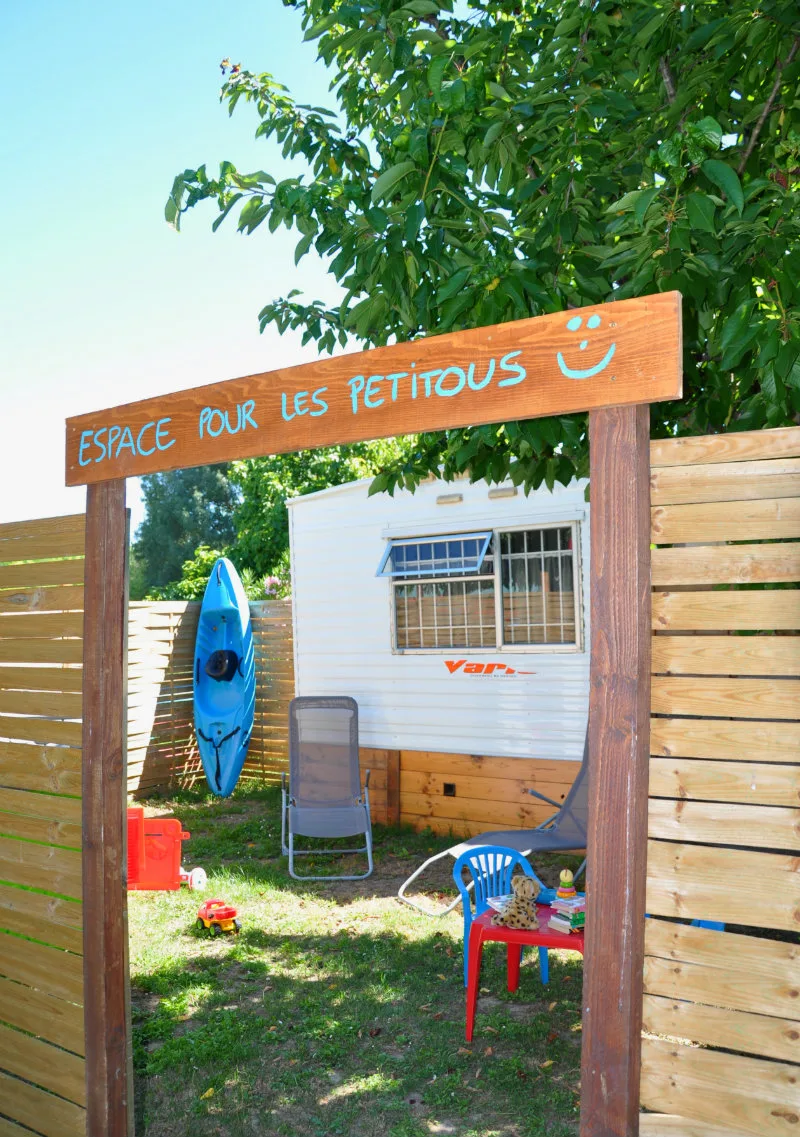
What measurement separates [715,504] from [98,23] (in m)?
7.06

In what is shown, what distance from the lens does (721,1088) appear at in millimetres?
1754

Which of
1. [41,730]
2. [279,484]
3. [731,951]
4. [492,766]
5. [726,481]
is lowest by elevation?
[492,766]

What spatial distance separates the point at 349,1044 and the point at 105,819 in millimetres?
1908

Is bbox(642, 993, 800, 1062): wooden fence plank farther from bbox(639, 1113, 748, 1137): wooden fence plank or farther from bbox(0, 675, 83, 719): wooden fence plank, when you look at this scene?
→ bbox(0, 675, 83, 719): wooden fence plank

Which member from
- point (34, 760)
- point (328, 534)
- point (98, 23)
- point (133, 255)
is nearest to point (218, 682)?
point (328, 534)

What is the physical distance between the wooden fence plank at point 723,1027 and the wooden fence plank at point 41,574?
1.93 meters

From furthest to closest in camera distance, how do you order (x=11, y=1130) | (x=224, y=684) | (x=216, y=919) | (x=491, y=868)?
1. (x=224, y=684)
2. (x=216, y=919)
3. (x=491, y=868)
4. (x=11, y=1130)

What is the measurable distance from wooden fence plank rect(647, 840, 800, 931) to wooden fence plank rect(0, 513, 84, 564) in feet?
6.07

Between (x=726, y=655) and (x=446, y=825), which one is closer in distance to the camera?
(x=726, y=655)

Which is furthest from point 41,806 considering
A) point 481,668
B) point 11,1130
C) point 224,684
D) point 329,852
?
point 224,684

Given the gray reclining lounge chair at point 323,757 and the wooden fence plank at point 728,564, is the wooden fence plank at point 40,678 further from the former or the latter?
the gray reclining lounge chair at point 323,757

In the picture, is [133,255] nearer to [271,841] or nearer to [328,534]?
[328,534]

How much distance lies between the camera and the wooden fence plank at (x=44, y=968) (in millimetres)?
2629

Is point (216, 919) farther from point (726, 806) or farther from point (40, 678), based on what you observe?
point (726, 806)
